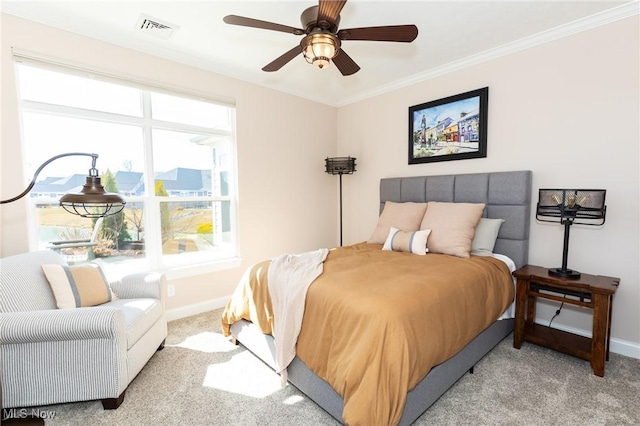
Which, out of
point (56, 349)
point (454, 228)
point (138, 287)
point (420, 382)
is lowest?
point (420, 382)

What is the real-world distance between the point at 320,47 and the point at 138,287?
7.35 feet

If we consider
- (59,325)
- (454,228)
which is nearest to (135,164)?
(59,325)

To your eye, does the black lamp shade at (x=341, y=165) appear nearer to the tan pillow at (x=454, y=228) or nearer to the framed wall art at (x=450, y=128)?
the framed wall art at (x=450, y=128)

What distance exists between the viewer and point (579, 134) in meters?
2.47

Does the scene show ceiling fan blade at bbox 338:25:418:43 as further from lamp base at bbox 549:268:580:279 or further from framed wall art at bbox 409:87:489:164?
lamp base at bbox 549:268:580:279

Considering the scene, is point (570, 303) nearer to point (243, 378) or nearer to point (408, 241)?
point (408, 241)

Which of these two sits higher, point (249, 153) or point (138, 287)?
point (249, 153)

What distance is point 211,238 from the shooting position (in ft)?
11.3

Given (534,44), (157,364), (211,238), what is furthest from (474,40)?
(157,364)

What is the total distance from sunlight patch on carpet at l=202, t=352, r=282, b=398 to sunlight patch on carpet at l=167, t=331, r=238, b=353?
21cm

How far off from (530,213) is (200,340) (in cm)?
322

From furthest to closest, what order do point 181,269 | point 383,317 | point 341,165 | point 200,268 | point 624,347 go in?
point 341,165 → point 200,268 → point 181,269 → point 624,347 → point 383,317

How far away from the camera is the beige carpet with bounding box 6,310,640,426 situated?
5.52 ft

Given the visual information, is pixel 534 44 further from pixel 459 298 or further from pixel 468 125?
pixel 459 298
